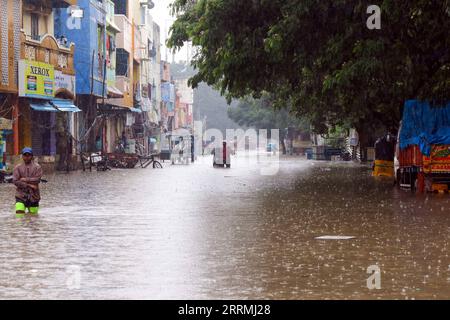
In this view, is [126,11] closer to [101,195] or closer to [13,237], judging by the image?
[101,195]

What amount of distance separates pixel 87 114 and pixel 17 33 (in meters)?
14.2

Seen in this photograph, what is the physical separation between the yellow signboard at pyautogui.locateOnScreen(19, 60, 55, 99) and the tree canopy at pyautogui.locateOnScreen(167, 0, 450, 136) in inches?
606

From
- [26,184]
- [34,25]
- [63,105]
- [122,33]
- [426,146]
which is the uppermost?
[122,33]

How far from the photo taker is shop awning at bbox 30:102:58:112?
43594 millimetres

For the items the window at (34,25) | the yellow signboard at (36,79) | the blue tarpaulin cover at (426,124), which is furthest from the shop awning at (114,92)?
the blue tarpaulin cover at (426,124)

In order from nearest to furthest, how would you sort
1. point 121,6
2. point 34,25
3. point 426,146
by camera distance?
point 426,146, point 34,25, point 121,6

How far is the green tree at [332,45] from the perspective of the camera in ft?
76.8

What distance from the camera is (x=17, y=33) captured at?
41.5m

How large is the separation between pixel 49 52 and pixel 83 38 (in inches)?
331

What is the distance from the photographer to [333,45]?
24.6m

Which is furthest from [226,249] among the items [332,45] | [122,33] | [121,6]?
[121,6]

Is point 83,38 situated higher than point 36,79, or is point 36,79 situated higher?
point 83,38

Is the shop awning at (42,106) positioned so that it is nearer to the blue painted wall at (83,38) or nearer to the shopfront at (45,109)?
the shopfront at (45,109)

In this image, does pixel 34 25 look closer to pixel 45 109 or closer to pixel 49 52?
pixel 49 52
